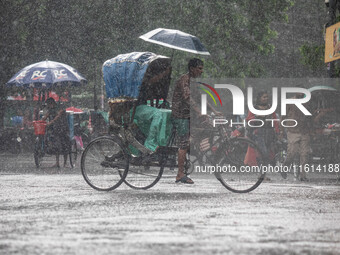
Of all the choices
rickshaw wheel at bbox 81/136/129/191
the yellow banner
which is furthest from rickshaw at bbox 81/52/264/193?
the yellow banner

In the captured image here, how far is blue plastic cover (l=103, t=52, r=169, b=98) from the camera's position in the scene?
37.6 ft

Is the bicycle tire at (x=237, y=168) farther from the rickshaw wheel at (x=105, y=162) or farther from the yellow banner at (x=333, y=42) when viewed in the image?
the yellow banner at (x=333, y=42)

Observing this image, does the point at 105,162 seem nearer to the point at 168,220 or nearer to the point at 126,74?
the point at 126,74

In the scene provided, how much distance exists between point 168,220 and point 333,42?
9.67 metres

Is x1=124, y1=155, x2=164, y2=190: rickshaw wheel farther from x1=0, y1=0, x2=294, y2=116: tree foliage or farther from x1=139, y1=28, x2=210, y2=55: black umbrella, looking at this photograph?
x1=0, y1=0, x2=294, y2=116: tree foliage

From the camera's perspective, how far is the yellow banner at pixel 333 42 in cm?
1645

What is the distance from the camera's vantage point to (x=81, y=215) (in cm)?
852

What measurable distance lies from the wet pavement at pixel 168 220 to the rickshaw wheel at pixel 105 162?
0.62 feet

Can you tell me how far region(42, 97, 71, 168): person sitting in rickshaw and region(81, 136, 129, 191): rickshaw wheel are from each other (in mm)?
6848

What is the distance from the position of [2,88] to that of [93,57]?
5.57m

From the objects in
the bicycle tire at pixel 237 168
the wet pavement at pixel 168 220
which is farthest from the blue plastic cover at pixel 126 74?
the bicycle tire at pixel 237 168

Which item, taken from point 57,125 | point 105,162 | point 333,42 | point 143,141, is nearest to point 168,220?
point 143,141

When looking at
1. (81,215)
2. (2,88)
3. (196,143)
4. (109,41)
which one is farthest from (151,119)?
(109,41)

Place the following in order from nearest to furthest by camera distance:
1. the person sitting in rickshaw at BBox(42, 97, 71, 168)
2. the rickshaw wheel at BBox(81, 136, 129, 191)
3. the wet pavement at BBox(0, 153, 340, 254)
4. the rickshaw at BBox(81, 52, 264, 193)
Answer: the wet pavement at BBox(0, 153, 340, 254), the rickshaw at BBox(81, 52, 264, 193), the rickshaw wheel at BBox(81, 136, 129, 191), the person sitting in rickshaw at BBox(42, 97, 71, 168)
